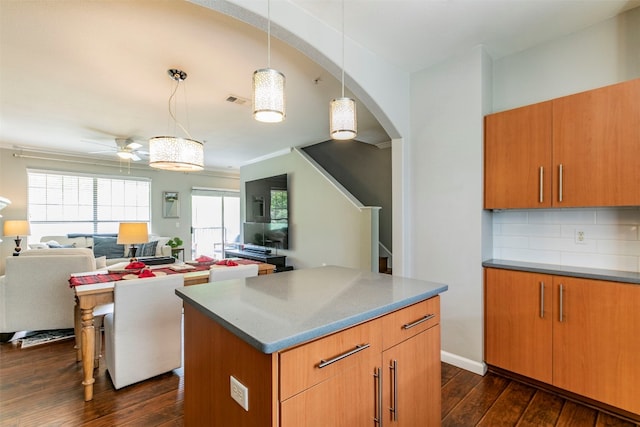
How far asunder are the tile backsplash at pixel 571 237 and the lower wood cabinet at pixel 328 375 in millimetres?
1465

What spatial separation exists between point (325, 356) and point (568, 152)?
2239 mm

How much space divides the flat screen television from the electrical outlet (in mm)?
4605

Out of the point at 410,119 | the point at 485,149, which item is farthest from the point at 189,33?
the point at 485,149

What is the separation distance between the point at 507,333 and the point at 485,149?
1.48 m

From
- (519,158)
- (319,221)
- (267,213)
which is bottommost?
(319,221)

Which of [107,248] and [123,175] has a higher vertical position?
[123,175]

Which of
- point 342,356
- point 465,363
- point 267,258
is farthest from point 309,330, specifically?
point 267,258

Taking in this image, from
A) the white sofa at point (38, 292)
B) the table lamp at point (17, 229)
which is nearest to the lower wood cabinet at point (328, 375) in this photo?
the white sofa at point (38, 292)

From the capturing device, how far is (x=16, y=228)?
4.95 m

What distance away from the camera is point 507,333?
2.28m

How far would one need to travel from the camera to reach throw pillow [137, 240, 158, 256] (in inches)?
227

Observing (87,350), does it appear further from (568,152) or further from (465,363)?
(568,152)

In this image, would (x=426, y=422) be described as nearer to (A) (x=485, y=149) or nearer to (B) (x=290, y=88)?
(A) (x=485, y=149)

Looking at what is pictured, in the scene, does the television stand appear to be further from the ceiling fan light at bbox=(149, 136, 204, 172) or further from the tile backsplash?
the tile backsplash
